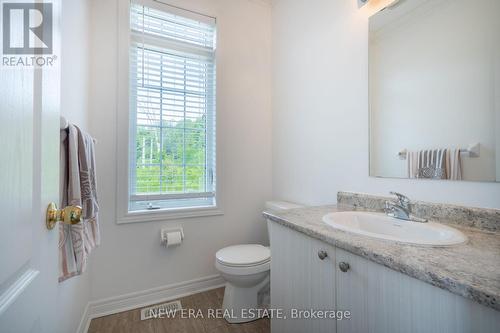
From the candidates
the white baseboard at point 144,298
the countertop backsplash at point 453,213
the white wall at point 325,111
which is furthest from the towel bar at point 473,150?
the white baseboard at point 144,298

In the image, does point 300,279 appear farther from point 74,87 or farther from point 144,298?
point 74,87

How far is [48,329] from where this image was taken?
0.56 metres

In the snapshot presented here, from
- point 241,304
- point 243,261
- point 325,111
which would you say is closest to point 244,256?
point 243,261

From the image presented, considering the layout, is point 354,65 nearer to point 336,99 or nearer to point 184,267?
point 336,99

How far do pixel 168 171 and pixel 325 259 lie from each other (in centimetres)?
143

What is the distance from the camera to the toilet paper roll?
1764 millimetres

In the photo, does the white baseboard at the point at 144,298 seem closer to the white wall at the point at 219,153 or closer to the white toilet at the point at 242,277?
the white wall at the point at 219,153

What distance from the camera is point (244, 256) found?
63.3 inches

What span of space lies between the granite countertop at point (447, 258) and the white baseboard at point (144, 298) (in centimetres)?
137

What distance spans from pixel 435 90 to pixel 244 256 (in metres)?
1.44

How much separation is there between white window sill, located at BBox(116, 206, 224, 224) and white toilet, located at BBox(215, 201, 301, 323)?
433mm

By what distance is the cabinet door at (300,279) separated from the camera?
0.89 metres

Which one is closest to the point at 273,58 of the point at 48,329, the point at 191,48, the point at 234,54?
the point at 234,54

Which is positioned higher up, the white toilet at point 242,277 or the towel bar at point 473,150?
the towel bar at point 473,150
